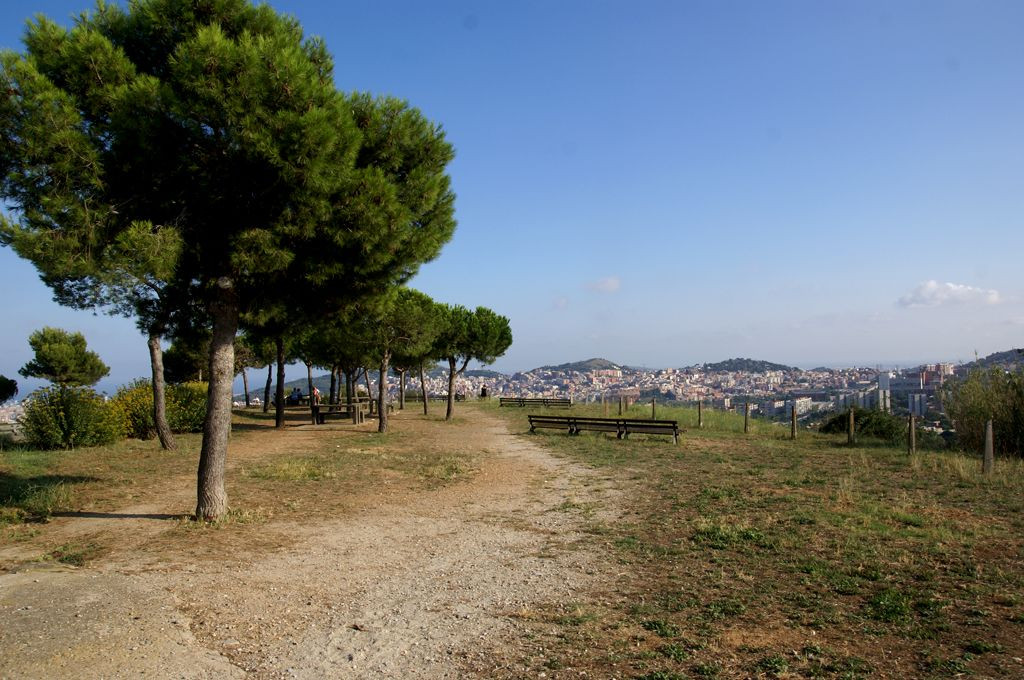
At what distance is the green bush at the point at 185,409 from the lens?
19.3m

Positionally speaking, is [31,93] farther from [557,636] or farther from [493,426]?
[493,426]

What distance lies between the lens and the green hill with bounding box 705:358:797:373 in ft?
Result: 285

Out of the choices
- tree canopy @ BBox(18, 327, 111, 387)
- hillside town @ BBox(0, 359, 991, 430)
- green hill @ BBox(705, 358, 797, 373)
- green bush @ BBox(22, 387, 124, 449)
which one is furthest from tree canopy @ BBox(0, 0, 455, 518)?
green hill @ BBox(705, 358, 797, 373)

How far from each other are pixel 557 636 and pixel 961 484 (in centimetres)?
994

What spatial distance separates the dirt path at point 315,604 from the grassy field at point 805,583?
581 mm

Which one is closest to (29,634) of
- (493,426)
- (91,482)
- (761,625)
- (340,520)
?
(340,520)

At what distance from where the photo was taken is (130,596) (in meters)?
5.36

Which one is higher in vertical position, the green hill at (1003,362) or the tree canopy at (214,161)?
the tree canopy at (214,161)

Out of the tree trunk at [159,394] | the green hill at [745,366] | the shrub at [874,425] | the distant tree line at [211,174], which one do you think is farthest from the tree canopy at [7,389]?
the green hill at [745,366]

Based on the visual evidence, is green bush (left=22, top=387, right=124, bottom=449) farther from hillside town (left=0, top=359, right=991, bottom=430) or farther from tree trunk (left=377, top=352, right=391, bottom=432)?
tree trunk (left=377, top=352, right=391, bottom=432)

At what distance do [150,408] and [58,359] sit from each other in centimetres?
1865

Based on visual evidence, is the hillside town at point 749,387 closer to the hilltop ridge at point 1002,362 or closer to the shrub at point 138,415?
the hilltop ridge at point 1002,362

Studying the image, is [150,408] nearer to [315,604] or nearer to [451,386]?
[451,386]

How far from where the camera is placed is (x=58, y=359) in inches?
1246
